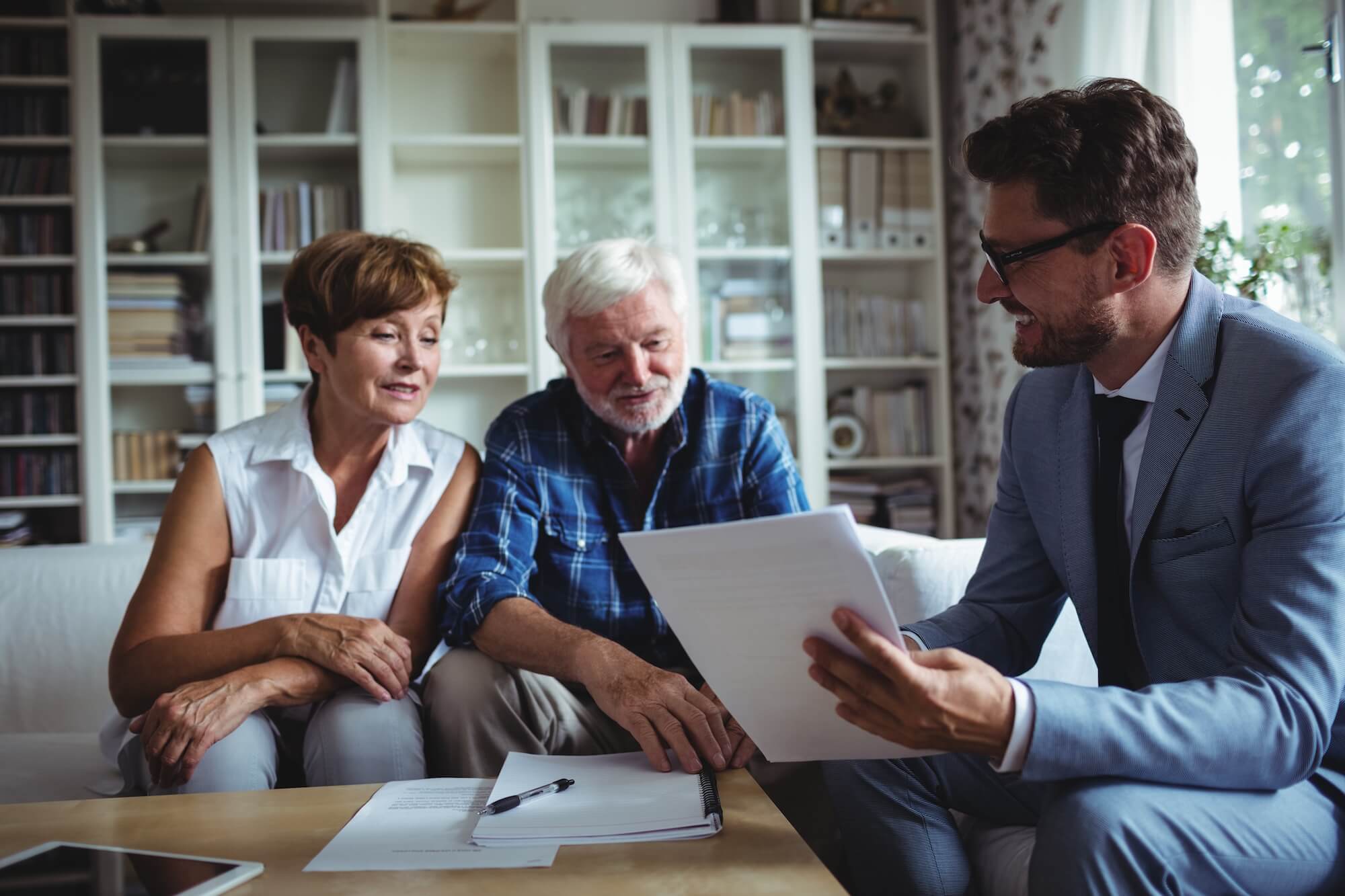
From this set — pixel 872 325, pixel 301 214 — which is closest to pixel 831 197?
pixel 872 325

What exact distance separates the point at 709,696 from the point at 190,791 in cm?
67

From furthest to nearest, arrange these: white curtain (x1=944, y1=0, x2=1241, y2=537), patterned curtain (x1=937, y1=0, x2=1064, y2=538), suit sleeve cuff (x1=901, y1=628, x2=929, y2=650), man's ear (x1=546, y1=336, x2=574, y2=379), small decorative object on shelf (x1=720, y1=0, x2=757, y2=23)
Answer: small decorative object on shelf (x1=720, y1=0, x2=757, y2=23) < patterned curtain (x1=937, y1=0, x2=1064, y2=538) < white curtain (x1=944, y1=0, x2=1241, y2=537) < man's ear (x1=546, y1=336, x2=574, y2=379) < suit sleeve cuff (x1=901, y1=628, x2=929, y2=650)

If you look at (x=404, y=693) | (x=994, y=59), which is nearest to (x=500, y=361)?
(x=994, y=59)

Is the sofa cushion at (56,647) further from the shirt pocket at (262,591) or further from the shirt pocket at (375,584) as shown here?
the shirt pocket at (375,584)

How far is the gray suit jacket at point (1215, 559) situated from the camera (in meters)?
0.86

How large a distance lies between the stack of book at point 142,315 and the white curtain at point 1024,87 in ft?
7.91

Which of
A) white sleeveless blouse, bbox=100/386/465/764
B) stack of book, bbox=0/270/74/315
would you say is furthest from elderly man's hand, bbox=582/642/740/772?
stack of book, bbox=0/270/74/315

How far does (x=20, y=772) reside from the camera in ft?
4.97

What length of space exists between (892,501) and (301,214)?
7.05 ft

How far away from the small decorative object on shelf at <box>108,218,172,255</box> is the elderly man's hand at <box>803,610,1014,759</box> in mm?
3084

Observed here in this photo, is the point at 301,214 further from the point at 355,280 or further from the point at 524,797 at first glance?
the point at 524,797

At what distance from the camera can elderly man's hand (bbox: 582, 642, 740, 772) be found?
111 cm

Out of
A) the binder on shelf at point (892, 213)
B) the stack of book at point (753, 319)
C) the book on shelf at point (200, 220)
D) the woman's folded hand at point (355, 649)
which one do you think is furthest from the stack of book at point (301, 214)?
the woman's folded hand at point (355, 649)

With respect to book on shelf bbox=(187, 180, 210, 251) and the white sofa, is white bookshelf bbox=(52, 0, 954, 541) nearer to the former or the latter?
book on shelf bbox=(187, 180, 210, 251)
